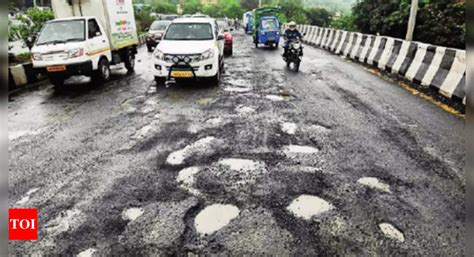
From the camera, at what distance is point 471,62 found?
1336mm

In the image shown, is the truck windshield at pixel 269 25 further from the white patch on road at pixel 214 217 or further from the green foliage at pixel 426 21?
the white patch on road at pixel 214 217

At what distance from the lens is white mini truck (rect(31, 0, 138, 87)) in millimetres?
9547

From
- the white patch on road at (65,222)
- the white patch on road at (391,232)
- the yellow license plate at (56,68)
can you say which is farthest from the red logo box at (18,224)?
the yellow license plate at (56,68)

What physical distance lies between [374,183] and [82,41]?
8932 millimetres

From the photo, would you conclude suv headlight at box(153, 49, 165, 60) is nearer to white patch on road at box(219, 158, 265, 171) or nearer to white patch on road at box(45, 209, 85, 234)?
white patch on road at box(219, 158, 265, 171)

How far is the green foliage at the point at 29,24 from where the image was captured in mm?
13422

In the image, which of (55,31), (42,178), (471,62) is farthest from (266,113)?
(55,31)

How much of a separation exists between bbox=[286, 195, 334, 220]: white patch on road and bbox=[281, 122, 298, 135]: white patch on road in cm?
223

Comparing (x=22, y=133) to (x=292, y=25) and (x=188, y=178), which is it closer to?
(x=188, y=178)

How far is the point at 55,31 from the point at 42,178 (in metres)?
7.27

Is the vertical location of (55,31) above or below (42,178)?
above

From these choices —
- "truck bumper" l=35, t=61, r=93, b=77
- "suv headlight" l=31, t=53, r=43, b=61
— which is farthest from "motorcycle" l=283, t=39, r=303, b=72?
"suv headlight" l=31, t=53, r=43, b=61

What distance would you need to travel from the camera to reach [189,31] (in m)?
10.8

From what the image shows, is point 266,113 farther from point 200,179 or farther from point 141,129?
point 200,179
